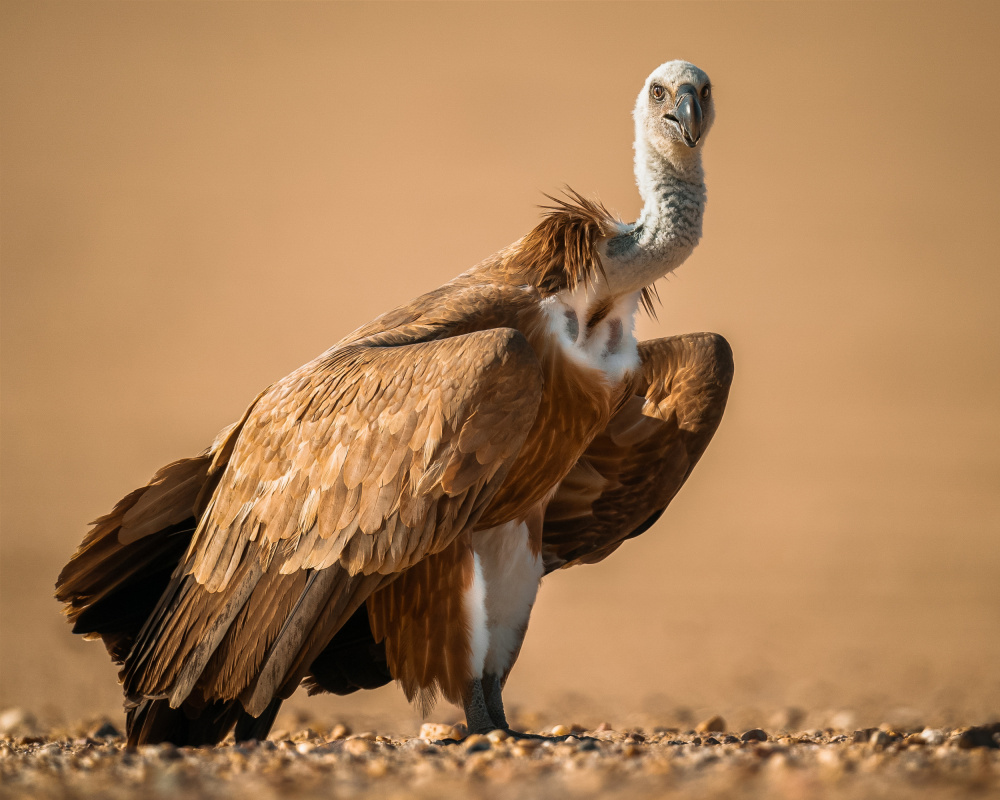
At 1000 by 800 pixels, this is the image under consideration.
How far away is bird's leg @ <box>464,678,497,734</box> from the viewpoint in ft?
16.8

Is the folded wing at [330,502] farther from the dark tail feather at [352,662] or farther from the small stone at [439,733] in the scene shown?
the small stone at [439,733]

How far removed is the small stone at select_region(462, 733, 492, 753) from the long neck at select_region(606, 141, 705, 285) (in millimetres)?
2342

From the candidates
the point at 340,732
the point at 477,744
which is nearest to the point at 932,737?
the point at 477,744

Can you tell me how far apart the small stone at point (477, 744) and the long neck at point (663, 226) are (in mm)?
2342

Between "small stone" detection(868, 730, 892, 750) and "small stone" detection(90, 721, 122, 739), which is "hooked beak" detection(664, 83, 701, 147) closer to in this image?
"small stone" detection(868, 730, 892, 750)

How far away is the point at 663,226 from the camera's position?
552 centimetres

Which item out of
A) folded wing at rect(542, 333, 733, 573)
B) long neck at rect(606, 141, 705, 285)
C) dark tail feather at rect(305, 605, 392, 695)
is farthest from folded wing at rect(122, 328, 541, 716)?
folded wing at rect(542, 333, 733, 573)

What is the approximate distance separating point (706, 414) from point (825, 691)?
5.61 meters

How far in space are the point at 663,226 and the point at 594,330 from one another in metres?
0.63

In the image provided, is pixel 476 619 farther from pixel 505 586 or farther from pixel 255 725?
pixel 255 725

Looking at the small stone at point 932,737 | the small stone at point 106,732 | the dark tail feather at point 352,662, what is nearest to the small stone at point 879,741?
the small stone at point 932,737

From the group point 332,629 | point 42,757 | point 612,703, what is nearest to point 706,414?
point 332,629

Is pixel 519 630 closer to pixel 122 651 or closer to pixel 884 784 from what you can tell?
pixel 122 651

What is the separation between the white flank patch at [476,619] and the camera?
198 inches
